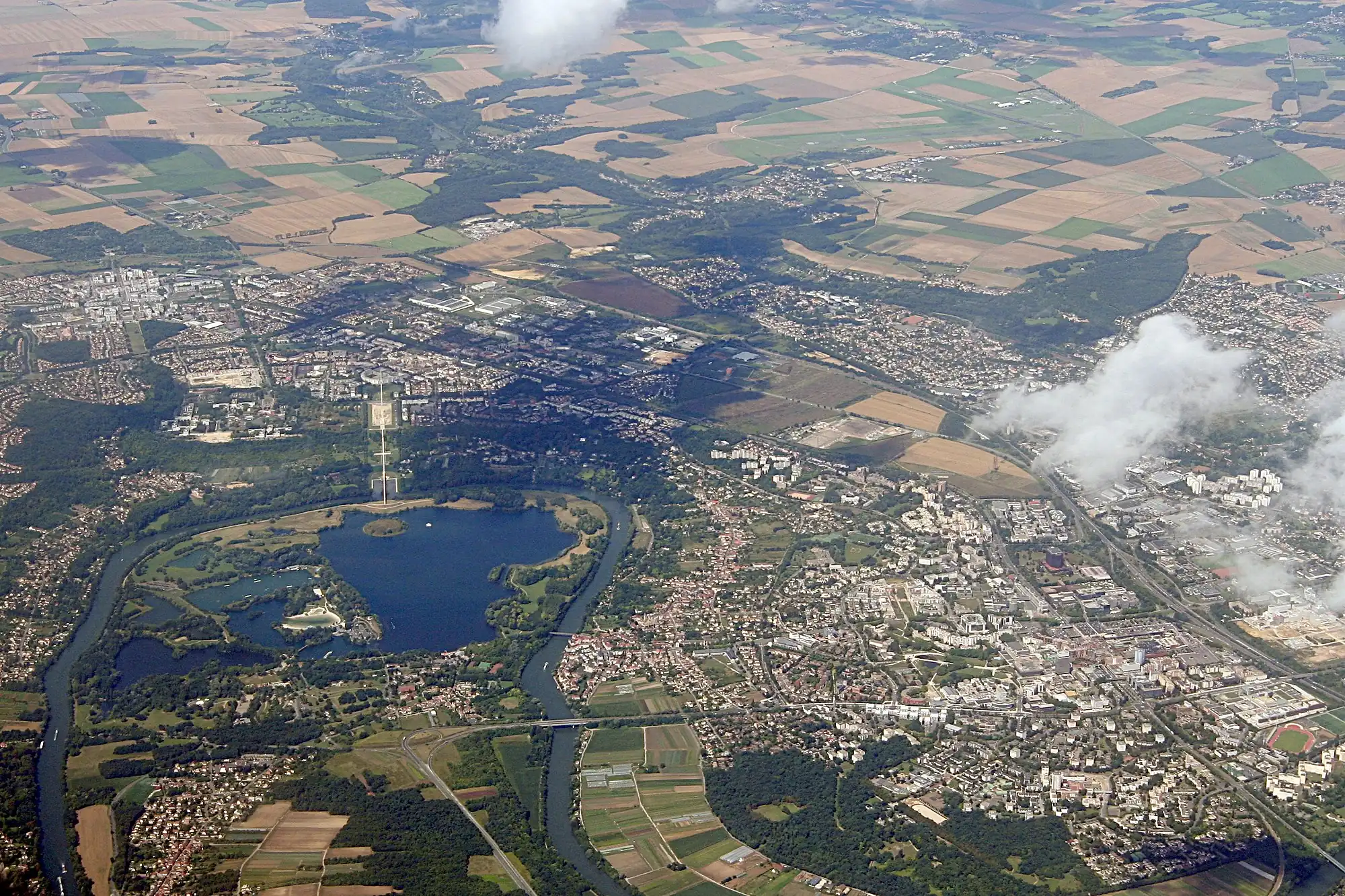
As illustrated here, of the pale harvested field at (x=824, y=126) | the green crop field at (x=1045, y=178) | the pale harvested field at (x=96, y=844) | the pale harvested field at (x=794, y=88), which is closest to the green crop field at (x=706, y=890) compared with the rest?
the pale harvested field at (x=96, y=844)

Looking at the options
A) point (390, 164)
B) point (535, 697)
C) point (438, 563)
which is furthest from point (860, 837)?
point (390, 164)

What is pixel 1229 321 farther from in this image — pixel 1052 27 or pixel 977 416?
pixel 1052 27

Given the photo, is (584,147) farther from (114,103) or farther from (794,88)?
(114,103)

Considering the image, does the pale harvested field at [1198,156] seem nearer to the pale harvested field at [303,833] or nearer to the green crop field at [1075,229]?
the green crop field at [1075,229]

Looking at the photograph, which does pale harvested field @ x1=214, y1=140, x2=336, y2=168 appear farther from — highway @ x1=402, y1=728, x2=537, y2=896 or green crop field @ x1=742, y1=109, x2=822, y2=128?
highway @ x1=402, y1=728, x2=537, y2=896

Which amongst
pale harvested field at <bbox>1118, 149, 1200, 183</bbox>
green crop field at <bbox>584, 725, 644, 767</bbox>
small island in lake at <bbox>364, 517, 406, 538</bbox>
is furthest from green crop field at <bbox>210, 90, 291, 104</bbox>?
green crop field at <bbox>584, 725, 644, 767</bbox>

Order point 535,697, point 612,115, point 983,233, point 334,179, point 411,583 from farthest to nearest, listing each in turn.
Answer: point 612,115, point 334,179, point 983,233, point 411,583, point 535,697

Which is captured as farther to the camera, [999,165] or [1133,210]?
[999,165]
